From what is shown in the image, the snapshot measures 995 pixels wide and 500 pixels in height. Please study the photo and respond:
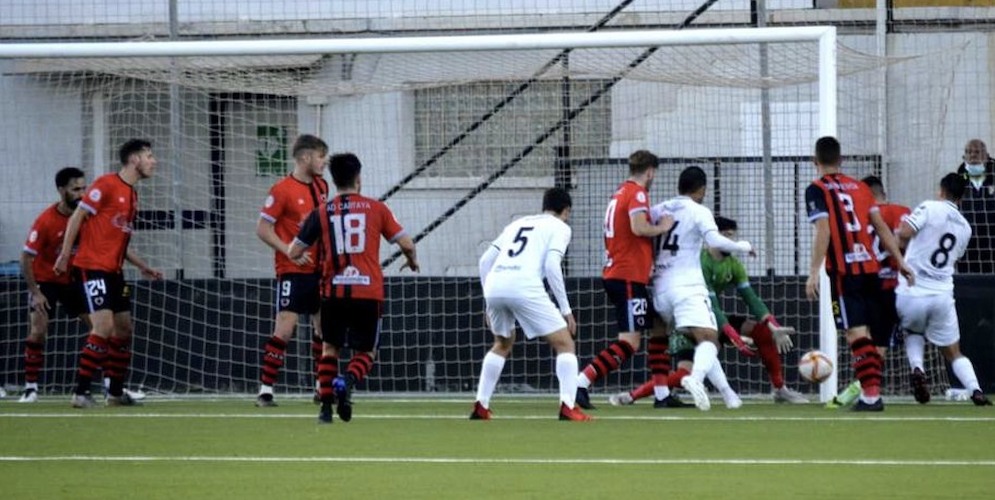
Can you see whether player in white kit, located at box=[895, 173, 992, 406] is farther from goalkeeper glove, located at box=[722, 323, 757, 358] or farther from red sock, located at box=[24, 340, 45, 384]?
red sock, located at box=[24, 340, 45, 384]

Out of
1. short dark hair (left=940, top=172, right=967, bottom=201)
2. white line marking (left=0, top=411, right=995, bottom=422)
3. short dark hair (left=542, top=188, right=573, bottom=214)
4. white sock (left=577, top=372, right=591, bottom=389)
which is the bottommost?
white line marking (left=0, top=411, right=995, bottom=422)

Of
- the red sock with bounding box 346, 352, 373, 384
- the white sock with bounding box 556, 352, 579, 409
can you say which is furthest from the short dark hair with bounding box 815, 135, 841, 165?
the red sock with bounding box 346, 352, 373, 384

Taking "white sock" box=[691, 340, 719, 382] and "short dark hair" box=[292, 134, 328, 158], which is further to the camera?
"short dark hair" box=[292, 134, 328, 158]

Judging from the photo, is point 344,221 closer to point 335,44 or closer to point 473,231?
point 335,44

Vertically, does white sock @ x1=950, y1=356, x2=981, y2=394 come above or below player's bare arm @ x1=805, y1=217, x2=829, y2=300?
below

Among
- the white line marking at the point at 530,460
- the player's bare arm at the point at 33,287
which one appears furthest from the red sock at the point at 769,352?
the player's bare arm at the point at 33,287

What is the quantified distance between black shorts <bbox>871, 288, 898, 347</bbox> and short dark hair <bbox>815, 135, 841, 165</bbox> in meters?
2.17

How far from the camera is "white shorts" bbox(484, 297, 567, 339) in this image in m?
12.5

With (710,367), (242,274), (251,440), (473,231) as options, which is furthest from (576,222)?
(251,440)

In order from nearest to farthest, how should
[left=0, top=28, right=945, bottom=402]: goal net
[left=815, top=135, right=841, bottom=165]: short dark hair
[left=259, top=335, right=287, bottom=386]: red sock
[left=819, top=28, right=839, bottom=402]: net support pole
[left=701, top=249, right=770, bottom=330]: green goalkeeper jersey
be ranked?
[left=815, top=135, right=841, bottom=165]: short dark hair
[left=259, top=335, right=287, bottom=386]: red sock
[left=701, top=249, right=770, bottom=330]: green goalkeeper jersey
[left=819, top=28, right=839, bottom=402]: net support pole
[left=0, top=28, right=945, bottom=402]: goal net

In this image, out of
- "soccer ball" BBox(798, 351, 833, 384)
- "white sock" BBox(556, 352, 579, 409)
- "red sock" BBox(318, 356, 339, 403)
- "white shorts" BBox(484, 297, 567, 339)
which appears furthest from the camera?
"soccer ball" BBox(798, 351, 833, 384)

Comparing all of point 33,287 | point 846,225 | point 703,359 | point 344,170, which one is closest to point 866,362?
point 846,225

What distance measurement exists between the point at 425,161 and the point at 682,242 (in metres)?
4.62

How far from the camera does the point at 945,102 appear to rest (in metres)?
18.4
